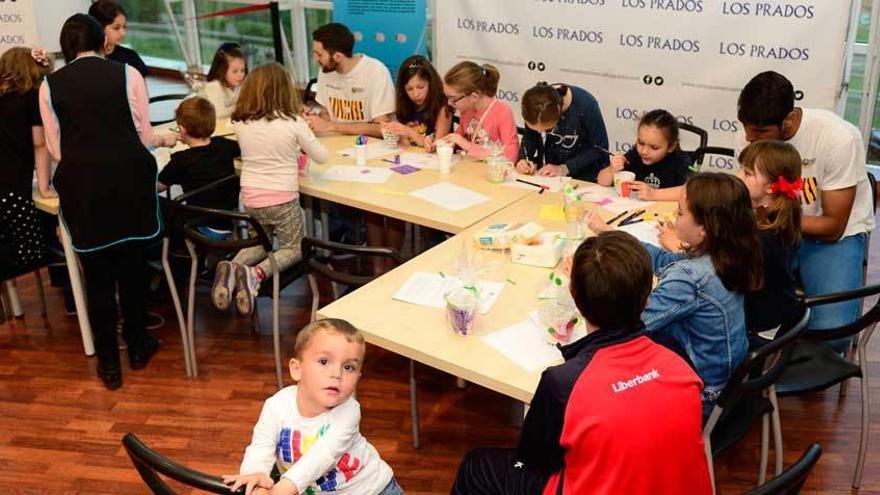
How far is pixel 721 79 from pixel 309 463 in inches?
162

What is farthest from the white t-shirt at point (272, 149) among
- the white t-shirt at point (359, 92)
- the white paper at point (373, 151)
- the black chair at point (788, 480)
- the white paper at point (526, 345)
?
the black chair at point (788, 480)

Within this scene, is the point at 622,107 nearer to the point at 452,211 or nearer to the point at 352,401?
the point at 452,211

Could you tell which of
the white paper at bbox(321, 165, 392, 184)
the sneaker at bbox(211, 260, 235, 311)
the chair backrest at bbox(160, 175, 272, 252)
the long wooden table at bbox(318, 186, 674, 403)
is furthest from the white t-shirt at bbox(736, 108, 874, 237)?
the sneaker at bbox(211, 260, 235, 311)

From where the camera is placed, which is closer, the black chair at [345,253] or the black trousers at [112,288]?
the black chair at [345,253]

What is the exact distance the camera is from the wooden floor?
3.27m

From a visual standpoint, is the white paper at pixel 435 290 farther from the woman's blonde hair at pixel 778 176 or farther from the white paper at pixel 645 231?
the woman's blonde hair at pixel 778 176

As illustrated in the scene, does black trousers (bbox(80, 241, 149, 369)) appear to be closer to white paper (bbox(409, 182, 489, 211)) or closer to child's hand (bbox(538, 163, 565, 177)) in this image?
white paper (bbox(409, 182, 489, 211))

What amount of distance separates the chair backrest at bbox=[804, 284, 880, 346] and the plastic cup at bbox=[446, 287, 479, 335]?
113 centimetres

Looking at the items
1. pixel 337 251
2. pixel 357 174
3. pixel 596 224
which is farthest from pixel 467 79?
pixel 337 251

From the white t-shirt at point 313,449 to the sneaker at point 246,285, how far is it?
1503 millimetres

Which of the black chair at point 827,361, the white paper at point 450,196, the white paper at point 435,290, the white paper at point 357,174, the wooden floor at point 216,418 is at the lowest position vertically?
the wooden floor at point 216,418

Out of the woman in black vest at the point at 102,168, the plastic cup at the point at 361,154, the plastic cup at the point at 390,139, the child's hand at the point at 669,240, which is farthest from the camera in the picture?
the plastic cup at the point at 390,139

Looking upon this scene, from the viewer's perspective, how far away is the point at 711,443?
2521 mm

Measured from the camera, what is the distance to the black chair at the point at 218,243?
3.47 metres
